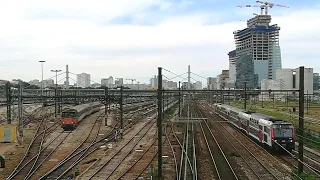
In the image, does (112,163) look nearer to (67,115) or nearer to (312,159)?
(312,159)

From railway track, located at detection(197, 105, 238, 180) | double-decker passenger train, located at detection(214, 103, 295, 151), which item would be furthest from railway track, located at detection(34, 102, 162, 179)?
double-decker passenger train, located at detection(214, 103, 295, 151)

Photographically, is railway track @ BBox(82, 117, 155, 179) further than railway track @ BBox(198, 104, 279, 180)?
Yes

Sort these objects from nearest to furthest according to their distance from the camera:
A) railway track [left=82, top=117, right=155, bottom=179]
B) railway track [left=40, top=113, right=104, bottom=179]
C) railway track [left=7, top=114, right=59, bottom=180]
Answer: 1. railway track [left=82, top=117, right=155, bottom=179]
2. railway track [left=40, top=113, right=104, bottom=179]
3. railway track [left=7, top=114, right=59, bottom=180]

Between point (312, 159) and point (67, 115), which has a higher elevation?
point (67, 115)

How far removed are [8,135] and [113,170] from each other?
1668cm

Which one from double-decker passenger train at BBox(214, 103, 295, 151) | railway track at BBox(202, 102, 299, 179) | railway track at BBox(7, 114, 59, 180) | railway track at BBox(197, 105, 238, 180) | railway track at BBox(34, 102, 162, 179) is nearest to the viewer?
railway track at BBox(197, 105, 238, 180)

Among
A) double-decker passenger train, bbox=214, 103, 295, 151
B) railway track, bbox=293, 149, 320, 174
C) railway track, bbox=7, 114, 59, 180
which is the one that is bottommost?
railway track, bbox=7, 114, 59, 180

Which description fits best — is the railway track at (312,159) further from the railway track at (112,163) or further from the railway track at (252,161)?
the railway track at (112,163)

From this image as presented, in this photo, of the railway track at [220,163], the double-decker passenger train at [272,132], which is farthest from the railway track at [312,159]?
the railway track at [220,163]

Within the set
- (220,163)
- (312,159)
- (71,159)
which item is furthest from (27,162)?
(312,159)

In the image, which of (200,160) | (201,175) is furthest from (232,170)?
(200,160)

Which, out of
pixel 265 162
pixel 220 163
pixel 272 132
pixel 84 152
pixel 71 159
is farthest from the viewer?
pixel 84 152

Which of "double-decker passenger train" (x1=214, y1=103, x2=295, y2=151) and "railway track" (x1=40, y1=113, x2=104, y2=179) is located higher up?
"double-decker passenger train" (x1=214, y1=103, x2=295, y2=151)

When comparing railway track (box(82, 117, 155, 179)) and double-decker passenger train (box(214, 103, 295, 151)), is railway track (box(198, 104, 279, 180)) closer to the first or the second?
double-decker passenger train (box(214, 103, 295, 151))
